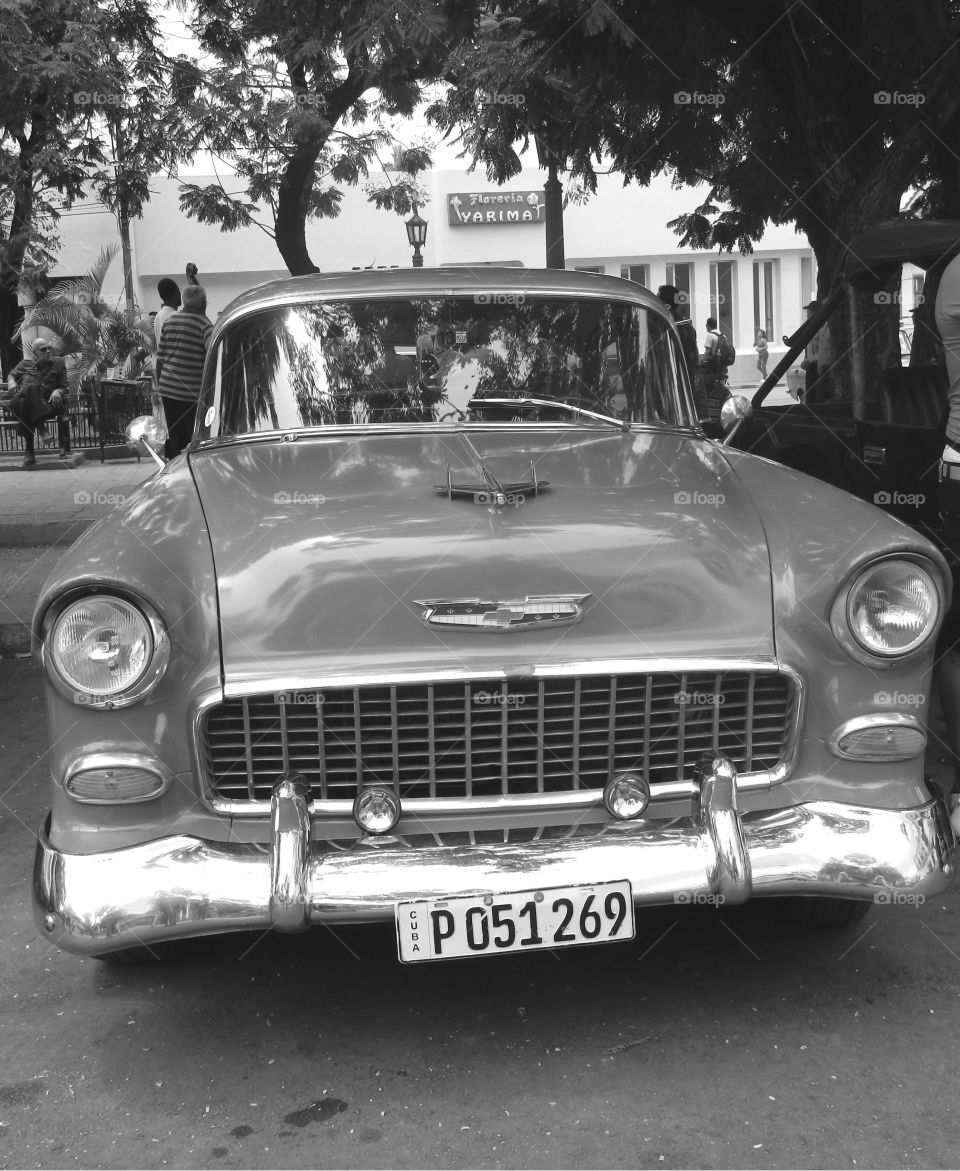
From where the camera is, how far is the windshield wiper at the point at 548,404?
13.3 feet

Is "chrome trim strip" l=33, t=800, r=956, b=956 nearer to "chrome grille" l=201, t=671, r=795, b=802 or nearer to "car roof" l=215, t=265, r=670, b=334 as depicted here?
"chrome grille" l=201, t=671, r=795, b=802

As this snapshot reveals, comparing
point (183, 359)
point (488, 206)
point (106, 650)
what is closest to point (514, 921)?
point (106, 650)

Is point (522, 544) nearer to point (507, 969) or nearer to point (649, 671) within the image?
point (649, 671)

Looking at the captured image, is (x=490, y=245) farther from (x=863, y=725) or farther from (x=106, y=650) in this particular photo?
(x=106, y=650)

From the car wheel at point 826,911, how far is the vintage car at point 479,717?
447 mm

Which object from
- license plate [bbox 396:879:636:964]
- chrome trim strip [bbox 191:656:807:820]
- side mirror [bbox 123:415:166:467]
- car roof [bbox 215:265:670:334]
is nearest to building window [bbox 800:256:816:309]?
A: car roof [bbox 215:265:670:334]

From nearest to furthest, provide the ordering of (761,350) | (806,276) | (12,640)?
(12,640), (761,350), (806,276)

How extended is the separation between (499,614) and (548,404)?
135 centimetres

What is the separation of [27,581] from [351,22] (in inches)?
153

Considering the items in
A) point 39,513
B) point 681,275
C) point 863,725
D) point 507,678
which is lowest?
point 39,513

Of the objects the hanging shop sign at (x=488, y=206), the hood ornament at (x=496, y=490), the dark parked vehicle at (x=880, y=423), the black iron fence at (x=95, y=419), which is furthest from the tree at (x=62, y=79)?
the hanging shop sign at (x=488, y=206)

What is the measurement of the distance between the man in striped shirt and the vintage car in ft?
21.3

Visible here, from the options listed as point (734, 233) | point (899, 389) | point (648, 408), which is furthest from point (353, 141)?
point (648, 408)

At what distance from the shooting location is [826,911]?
11.4ft
